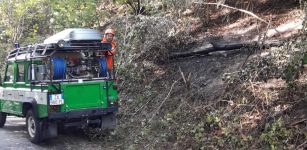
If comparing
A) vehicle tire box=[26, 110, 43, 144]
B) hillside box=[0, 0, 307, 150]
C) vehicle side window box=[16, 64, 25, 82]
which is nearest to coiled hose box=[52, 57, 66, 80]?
vehicle tire box=[26, 110, 43, 144]

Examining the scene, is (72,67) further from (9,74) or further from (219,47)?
(219,47)

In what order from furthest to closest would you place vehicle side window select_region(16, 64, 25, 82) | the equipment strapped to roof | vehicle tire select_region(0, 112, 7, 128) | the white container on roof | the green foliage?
vehicle tire select_region(0, 112, 7, 128)
the white container on roof
vehicle side window select_region(16, 64, 25, 82)
the equipment strapped to roof
the green foliage

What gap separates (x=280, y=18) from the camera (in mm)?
10805

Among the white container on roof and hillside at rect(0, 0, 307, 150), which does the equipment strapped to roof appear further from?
hillside at rect(0, 0, 307, 150)

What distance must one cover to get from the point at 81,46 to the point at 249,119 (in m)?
4.27

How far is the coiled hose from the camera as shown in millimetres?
9312

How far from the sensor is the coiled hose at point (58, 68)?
367 inches

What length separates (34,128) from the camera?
9664 millimetres

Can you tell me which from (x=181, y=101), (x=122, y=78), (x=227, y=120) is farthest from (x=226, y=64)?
(x=122, y=78)

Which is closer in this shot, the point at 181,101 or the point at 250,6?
the point at 181,101

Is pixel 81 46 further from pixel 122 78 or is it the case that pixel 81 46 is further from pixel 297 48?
pixel 297 48

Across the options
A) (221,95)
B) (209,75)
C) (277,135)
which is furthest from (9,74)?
(277,135)

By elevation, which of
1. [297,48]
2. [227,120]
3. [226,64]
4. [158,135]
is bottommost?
[158,135]

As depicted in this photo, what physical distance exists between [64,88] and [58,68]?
23.9 inches
